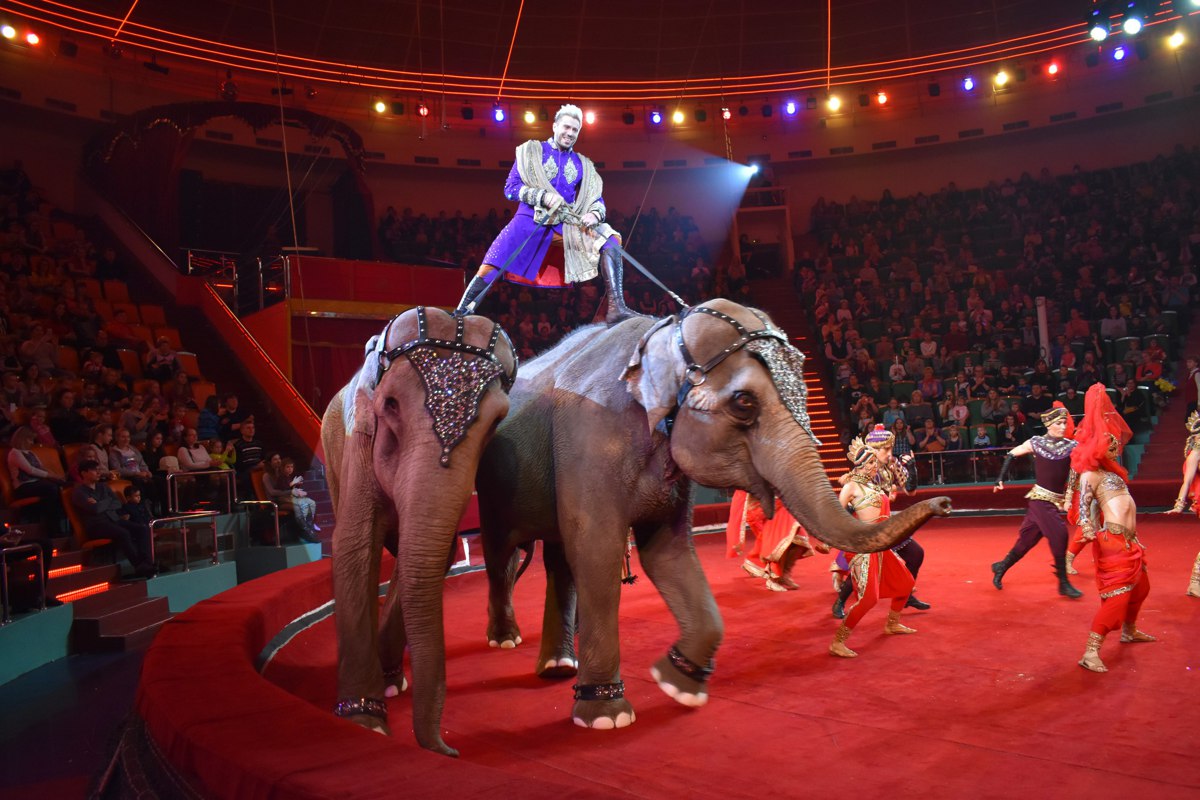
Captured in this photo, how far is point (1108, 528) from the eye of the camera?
5789 mm

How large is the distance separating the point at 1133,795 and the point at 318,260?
15.3m

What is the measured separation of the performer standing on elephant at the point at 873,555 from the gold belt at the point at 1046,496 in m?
1.63

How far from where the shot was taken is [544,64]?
74.0 ft

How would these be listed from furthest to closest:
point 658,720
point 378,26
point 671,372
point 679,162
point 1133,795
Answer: point 679,162 → point 378,26 → point 658,720 → point 671,372 → point 1133,795

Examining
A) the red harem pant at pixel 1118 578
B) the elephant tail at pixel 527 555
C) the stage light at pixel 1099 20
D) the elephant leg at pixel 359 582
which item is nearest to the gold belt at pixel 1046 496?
the red harem pant at pixel 1118 578

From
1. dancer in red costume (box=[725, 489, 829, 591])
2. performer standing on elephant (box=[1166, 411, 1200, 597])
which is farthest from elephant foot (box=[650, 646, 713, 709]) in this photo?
performer standing on elephant (box=[1166, 411, 1200, 597])

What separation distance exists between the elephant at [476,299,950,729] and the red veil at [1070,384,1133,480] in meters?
3.14

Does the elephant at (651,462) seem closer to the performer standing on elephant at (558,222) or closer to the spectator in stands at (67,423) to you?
the performer standing on elephant at (558,222)

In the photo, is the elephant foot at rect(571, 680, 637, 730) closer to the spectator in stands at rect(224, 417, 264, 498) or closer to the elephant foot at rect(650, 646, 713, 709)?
the elephant foot at rect(650, 646, 713, 709)

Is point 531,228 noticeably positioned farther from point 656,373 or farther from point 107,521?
point 107,521

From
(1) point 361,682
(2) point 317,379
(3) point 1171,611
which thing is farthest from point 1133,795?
(2) point 317,379

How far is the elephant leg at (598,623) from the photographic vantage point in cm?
421

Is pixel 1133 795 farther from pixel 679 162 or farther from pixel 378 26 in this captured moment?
pixel 679 162

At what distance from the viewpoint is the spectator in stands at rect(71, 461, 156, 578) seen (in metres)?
8.57
